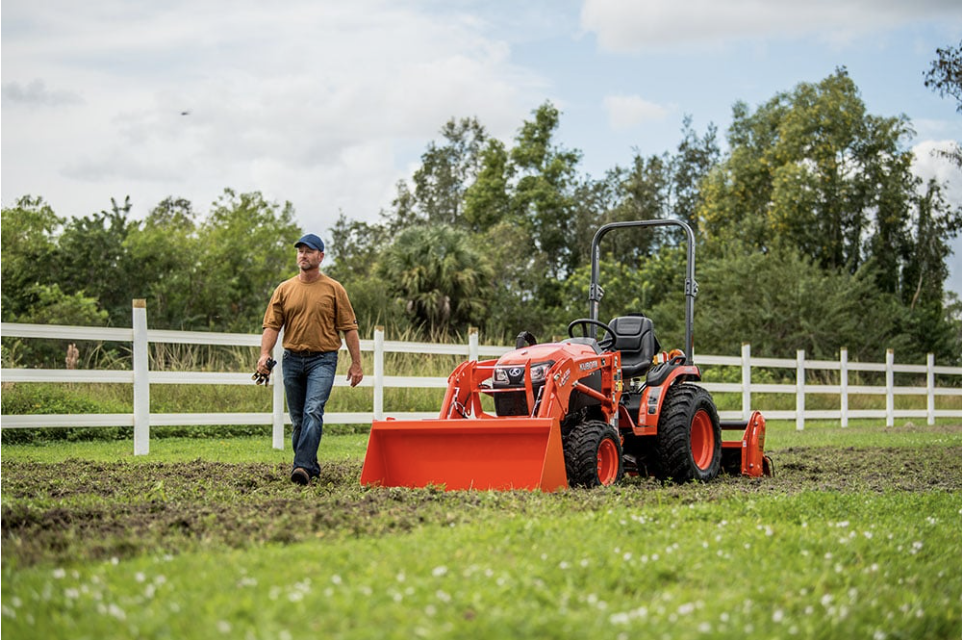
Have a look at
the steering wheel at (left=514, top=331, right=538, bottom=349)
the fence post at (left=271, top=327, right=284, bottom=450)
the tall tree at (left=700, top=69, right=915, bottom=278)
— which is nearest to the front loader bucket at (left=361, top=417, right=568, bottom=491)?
the steering wheel at (left=514, top=331, right=538, bottom=349)

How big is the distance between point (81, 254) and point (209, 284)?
5096 mm

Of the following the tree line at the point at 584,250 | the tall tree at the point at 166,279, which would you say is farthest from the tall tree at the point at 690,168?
the tall tree at the point at 166,279

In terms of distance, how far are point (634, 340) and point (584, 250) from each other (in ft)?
125

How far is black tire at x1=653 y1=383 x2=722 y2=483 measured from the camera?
909cm

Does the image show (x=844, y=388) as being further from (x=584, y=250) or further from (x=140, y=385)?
(x=584, y=250)

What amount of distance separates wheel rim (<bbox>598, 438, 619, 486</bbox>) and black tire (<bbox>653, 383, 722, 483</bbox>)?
830 mm

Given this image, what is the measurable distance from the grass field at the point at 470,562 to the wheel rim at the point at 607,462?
0.50 ft

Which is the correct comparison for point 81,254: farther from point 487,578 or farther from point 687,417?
point 487,578

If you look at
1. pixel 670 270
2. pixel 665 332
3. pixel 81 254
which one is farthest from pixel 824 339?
pixel 81 254

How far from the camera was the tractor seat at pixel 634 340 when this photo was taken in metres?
9.72

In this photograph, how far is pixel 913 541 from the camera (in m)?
5.94

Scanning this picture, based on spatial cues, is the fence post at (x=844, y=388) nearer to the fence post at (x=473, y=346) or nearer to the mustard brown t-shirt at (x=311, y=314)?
the fence post at (x=473, y=346)

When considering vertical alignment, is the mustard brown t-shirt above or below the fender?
above

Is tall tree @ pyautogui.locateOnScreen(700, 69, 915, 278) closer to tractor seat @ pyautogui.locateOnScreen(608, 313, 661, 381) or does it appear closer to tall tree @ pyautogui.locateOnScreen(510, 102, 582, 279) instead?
tall tree @ pyautogui.locateOnScreen(510, 102, 582, 279)
